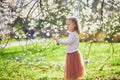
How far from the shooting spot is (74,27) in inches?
247

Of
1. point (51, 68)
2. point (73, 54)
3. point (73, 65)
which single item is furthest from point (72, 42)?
point (51, 68)

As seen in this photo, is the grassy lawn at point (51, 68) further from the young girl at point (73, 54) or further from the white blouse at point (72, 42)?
the white blouse at point (72, 42)

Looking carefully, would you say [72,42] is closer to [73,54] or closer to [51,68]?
[73,54]

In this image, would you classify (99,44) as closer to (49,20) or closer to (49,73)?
(49,20)

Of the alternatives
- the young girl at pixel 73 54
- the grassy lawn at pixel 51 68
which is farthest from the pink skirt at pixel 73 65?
the grassy lawn at pixel 51 68

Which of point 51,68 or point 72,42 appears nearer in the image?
point 72,42

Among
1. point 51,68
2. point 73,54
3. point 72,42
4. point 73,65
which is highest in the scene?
point 72,42

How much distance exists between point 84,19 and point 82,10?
0.74 meters

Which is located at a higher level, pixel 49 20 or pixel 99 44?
pixel 49 20

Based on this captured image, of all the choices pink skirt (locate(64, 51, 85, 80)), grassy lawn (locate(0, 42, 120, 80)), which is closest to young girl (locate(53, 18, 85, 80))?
pink skirt (locate(64, 51, 85, 80))

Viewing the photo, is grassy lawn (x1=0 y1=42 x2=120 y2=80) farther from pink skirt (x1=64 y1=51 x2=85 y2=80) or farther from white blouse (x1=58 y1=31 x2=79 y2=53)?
white blouse (x1=58 y1=31 x2=79 y2=53)

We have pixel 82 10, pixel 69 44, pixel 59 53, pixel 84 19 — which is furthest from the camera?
pixel 59 53

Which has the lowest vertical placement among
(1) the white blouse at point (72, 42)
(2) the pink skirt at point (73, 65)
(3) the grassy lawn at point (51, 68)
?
(3) the grassy lawn at point (51, 68)

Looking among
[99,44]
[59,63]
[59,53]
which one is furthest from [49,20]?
[99,44]
